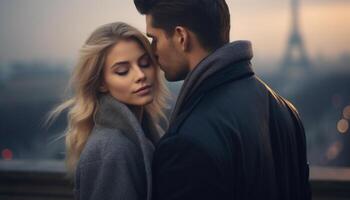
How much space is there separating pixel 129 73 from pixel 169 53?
8.5 inches

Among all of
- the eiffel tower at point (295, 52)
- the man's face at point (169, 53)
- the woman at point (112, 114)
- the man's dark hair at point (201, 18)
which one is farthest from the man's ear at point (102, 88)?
the eiffel tower at point (295, 52)

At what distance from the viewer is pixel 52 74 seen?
14.6 ft

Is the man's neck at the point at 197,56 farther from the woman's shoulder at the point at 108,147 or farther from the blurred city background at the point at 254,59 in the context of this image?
the blurred city background at the point at 254,59

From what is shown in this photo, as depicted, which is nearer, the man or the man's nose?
the man

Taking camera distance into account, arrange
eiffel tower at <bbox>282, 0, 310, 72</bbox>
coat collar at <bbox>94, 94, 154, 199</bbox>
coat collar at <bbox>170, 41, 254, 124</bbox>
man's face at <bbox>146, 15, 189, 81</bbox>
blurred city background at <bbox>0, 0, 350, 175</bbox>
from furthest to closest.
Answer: blurred city background at <bbox>0, 0, 350, 175</bbox>, eiffel tower at <bbox>282, 0, 310, 72</bbox>, coat collar at <bbox>94, 94, 154, 199</bbox>, man's face at <bbox>146, 15, 189, 81</bbox>, coat collar at <bbox>170, 41, 254, 124</bbox>

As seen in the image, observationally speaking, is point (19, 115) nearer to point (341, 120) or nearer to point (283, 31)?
point (283, 31)

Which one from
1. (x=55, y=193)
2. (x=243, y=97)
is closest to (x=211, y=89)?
(x=243, y=97)

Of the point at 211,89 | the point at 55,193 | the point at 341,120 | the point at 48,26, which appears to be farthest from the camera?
the point at 48,26

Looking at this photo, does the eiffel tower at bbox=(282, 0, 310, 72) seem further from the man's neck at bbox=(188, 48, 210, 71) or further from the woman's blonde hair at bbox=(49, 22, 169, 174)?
the man's neck at bbox=(188, 48, 210, 71)

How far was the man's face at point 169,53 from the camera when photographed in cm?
185

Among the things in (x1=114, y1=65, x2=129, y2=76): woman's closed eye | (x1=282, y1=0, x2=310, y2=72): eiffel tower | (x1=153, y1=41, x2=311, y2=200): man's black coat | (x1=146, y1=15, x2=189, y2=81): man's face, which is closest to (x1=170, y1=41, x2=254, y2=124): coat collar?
(x1=153, y1=41, x2=311, y2=200): man's black coat

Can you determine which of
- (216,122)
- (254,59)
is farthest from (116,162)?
(254,59)

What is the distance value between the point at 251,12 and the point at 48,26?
153cm

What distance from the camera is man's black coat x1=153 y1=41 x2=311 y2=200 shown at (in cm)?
157
